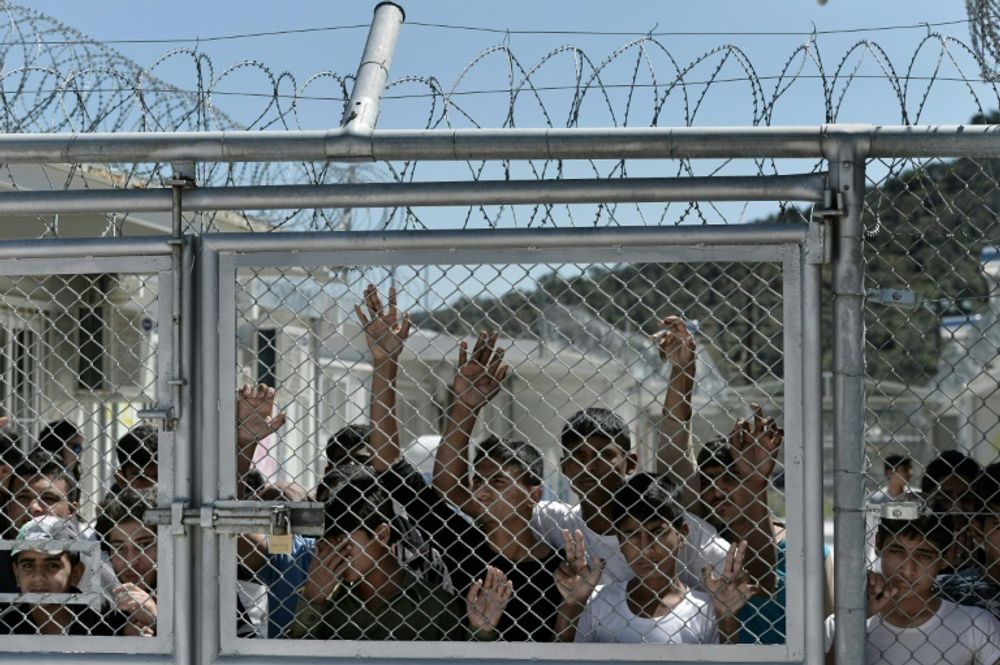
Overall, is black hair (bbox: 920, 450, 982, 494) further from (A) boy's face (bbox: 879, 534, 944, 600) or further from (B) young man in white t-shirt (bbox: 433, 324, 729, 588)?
(B) young man in white t-shirt (bbox: 433, 324, 729, 588)

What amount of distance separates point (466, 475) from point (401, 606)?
1.36 ft

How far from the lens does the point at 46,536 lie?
3.41 m

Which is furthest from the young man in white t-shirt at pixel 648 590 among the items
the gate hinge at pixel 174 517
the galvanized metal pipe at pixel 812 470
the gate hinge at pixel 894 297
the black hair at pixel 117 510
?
the black hair at pixel 117 510

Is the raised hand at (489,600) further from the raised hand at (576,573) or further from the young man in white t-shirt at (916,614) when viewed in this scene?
the young man in white t-shirt at (916,614)

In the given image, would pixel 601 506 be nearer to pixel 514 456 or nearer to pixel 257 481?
pixel 514 456

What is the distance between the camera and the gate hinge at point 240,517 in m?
2.90

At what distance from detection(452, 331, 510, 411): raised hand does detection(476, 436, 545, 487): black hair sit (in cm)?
20

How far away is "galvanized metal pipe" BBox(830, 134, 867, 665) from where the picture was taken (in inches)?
110

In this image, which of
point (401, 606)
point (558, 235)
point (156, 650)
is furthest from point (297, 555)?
point (558, 235)

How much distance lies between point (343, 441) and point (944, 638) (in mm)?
2221

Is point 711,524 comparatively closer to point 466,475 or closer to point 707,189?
point 466,475

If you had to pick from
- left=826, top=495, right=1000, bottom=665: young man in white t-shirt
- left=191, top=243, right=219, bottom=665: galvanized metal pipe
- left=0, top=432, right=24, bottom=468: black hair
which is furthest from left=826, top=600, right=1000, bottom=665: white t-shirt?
left=0, top=432, right=24, bottom=468: black hair

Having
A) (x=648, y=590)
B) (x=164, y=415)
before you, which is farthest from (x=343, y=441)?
(x=164, y=415)

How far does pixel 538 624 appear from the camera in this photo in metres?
3.44
